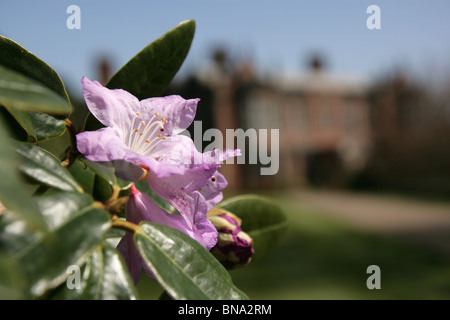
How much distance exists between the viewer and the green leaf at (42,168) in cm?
41

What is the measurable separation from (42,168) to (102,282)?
0.39 ft

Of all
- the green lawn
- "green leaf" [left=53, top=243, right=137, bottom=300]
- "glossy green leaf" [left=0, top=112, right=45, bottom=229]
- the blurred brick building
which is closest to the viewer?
"glossy green leaf" [left=0, top=112, right=45, bottom=229]

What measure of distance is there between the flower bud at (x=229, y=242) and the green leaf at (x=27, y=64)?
26cm

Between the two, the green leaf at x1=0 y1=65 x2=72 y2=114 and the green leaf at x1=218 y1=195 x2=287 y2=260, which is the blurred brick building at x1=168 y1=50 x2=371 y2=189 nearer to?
the green leaf at x1=218 y1=195 x2=287 y2=260

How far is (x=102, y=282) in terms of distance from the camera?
38cm

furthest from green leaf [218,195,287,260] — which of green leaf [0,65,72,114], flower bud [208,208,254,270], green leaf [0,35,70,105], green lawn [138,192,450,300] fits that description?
green lawn [138,192,450,300]

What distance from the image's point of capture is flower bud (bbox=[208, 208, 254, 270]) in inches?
24.6

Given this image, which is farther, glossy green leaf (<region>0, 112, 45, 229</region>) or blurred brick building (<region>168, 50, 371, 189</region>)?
blurred brick building (<region>168, 50, 371, 189</region>)

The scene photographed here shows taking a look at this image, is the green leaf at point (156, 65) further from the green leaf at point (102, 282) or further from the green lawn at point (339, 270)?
the green lawn at point (339, 270)

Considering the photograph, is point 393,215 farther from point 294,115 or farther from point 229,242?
point 229,242

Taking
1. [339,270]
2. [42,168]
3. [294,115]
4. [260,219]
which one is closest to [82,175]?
[42,168]

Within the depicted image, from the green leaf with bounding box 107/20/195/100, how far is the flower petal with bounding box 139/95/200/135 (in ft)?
0.24

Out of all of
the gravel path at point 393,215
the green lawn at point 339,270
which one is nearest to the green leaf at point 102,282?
the green lawn at point 339,270
